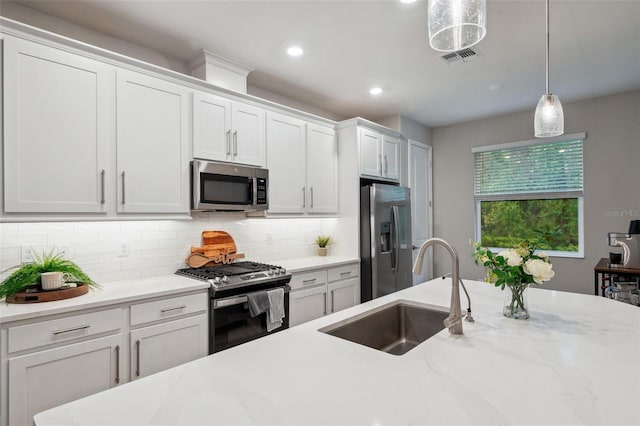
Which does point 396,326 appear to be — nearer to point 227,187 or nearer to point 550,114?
point 550,114

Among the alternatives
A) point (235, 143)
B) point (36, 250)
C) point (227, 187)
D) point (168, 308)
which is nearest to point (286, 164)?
point (235, 143)

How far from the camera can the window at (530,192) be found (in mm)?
4129

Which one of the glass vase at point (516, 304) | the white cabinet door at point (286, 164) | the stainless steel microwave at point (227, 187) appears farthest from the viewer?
the white cabinet door at point (286, 164)

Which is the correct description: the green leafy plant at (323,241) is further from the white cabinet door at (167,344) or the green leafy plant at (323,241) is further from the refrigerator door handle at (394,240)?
the white cabinet door at (167,344)

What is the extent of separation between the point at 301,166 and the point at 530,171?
306 cm

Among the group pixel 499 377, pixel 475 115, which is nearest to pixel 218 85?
pixel 499 377

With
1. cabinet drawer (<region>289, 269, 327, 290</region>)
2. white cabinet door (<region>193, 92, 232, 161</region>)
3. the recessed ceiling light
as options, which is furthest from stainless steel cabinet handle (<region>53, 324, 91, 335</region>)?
the recessed ceiling light

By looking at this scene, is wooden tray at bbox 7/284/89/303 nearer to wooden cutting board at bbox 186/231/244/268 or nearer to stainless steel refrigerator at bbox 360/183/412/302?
wooden cutting board at bbox 186/231/244/268

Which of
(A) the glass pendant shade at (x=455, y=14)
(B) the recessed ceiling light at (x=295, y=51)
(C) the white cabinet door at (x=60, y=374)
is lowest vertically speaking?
(C) the white cabinet door at (x=60, y=374)

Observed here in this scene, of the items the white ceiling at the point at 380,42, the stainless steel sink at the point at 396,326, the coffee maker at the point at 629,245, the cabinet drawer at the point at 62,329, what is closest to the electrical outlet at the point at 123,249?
the cabinet drawer at the point at 62,329

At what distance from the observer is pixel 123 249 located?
8.27ft

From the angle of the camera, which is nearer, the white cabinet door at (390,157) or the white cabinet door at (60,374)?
the white cabinet door at (60,374)

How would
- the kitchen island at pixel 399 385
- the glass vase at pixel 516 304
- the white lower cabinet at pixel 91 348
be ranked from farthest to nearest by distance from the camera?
1. the white lower cabinet at pixel 91 348
2. the glass vase at pixel 516 304
3. the kitchen island at pixel 399 385

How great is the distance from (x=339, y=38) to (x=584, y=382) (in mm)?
2480
